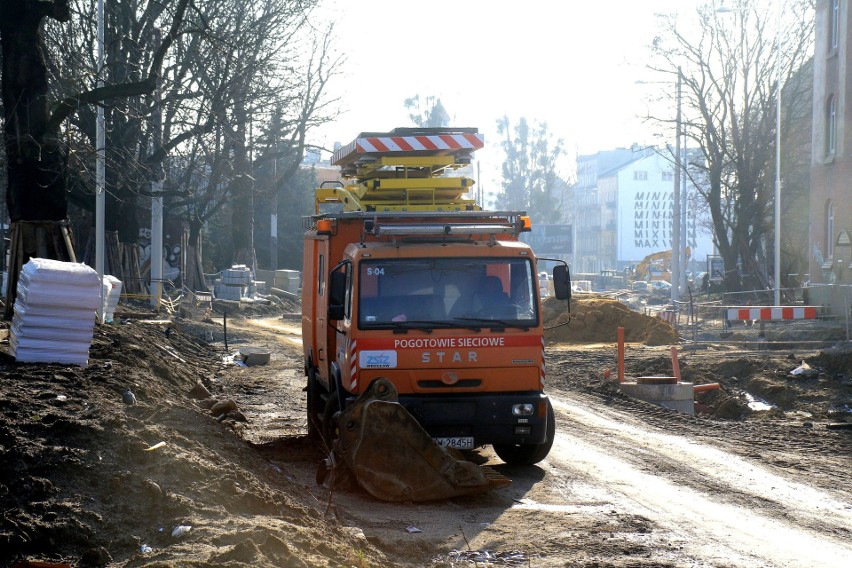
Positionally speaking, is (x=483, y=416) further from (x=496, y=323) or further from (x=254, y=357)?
(x=254, y=357)

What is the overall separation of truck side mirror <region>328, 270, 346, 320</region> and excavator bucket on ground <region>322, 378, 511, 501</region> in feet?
4.60

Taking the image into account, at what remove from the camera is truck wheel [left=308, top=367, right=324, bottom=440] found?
1305cm

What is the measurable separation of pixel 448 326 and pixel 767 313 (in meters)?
15.8

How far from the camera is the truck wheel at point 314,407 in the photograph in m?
13.0

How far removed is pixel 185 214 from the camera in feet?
155

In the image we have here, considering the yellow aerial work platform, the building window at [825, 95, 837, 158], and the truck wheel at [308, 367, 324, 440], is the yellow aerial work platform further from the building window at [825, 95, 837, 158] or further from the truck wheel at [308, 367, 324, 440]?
the building window at [825, 95, 837, 158]

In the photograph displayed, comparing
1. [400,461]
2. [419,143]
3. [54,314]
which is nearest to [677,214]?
[419,143]

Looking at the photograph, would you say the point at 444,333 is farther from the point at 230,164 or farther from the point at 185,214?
the point at 185,214

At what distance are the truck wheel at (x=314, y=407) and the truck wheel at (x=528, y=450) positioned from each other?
8.29 ft

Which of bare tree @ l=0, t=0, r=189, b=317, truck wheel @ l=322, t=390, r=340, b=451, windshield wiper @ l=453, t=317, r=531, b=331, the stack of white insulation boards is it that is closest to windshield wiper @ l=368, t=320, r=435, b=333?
windshield wiper @ l=453, t=317, r=531, b=331

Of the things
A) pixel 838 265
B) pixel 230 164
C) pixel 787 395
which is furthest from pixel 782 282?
pixel 787 395

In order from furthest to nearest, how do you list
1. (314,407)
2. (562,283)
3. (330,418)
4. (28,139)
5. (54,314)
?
(28,139) → (314,407) → (54,314) → (330,418) → (562,283)

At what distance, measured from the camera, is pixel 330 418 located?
1127 cm

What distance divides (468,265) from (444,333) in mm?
809
